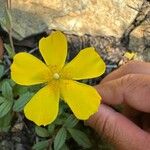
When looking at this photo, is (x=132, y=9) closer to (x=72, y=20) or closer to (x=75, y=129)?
(x=72, y=20)

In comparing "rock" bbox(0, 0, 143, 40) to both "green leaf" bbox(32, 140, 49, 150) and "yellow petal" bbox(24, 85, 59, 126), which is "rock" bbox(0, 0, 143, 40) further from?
"yellow petal" bbox(24, 85, 59, 126)

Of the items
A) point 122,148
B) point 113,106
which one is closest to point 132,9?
point 113,106

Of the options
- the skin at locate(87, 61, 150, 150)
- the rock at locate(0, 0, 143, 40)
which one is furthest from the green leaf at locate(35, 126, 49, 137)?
the rock at locate(0, 0, 143, 40)

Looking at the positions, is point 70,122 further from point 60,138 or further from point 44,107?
point 44,107

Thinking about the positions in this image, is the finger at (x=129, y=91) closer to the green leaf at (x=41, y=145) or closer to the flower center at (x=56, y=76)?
the flower center at (x=56, y=76)

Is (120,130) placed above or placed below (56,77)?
below

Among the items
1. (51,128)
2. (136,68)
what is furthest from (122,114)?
(51,128)

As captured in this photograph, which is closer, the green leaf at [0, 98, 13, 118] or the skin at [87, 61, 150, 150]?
the skin at [87, 61, 150, 150]

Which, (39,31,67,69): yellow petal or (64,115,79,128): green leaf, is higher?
(39,31,67,69): yellow petal
